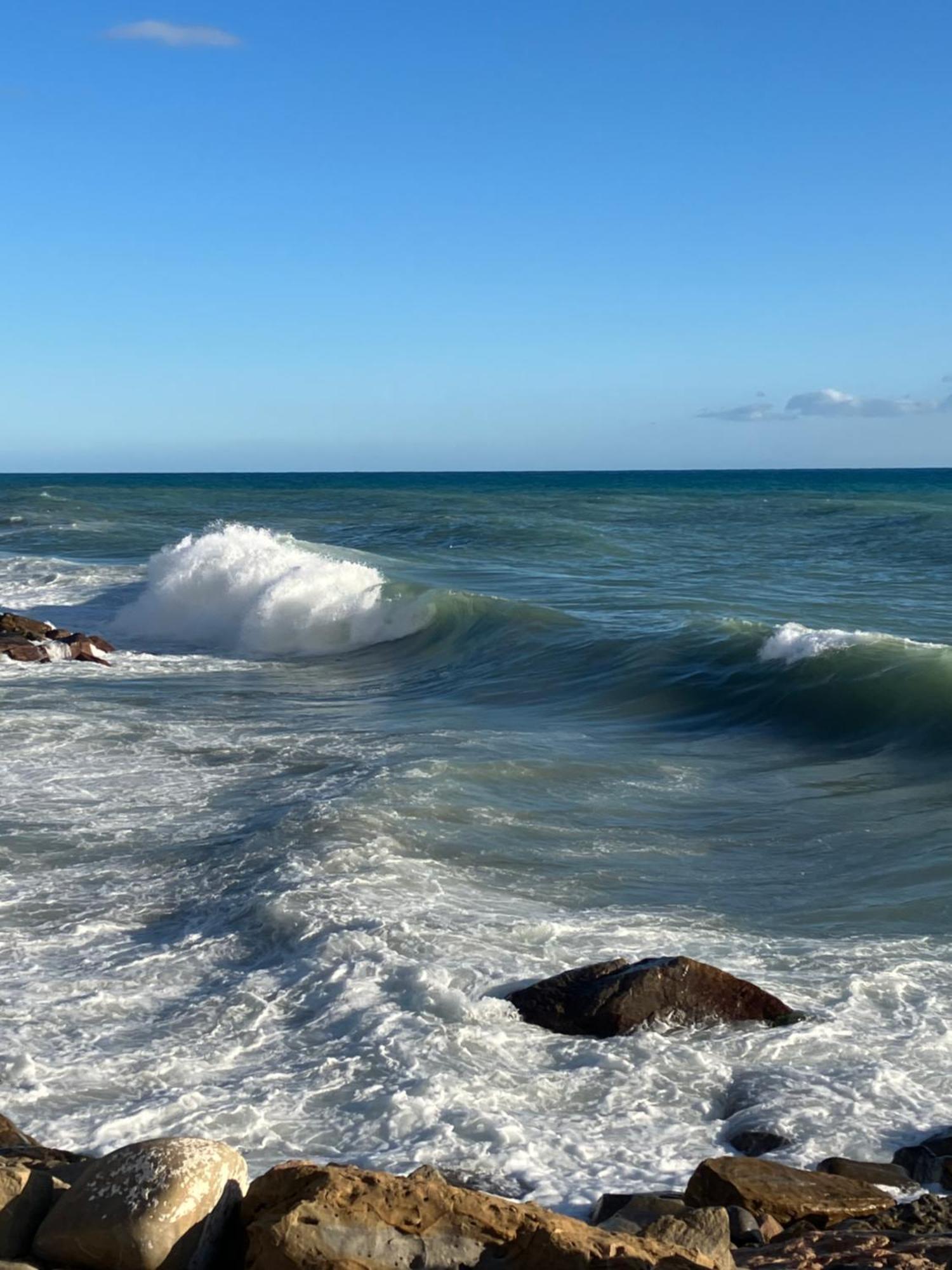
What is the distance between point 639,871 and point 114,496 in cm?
6473

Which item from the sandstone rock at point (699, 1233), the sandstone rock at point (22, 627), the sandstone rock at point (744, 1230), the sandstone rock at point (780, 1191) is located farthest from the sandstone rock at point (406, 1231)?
the sandstone rock at point (22, 627)

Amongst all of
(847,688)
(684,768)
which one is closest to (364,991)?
(684,768)

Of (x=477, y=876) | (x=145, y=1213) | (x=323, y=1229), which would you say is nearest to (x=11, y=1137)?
(x=145, y=1213)

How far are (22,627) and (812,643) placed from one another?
1128 centimetres

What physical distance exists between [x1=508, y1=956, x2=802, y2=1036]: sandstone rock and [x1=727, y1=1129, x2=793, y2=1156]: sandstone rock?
1025mm

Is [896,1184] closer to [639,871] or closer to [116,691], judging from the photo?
[639,871]

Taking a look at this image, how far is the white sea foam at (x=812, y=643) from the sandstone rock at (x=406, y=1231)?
487 inches

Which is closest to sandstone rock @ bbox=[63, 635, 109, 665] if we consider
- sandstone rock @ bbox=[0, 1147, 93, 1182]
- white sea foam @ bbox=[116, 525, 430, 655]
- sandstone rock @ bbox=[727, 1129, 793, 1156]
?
white sea foam @ bbox=[116, 525, 430, 655]

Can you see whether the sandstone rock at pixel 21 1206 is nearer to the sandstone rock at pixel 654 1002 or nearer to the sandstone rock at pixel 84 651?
the sandstone rock at pixel 654 1002

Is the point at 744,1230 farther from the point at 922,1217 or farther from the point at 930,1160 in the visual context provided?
the point at 930,1160

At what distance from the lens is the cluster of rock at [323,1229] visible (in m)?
4.05

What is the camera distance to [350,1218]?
13.6 feet

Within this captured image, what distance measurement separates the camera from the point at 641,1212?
4738 mm

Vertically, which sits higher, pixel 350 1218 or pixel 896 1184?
pixel 350 1218
